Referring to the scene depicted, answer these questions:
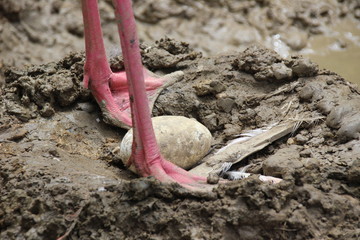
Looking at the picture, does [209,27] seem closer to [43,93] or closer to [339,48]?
[339,48]

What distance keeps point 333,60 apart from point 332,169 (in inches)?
94.2

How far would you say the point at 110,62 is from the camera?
295 centimetres

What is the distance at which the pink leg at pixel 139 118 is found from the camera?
2.12 metres

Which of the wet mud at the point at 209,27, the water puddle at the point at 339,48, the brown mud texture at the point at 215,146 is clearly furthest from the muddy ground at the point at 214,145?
the water puddle at the point at 339,48

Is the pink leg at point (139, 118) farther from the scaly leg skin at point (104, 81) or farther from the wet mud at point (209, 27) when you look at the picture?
the wet mud at point (209, 27)

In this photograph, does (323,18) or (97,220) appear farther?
(323,18)

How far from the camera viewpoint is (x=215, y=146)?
8.57ft

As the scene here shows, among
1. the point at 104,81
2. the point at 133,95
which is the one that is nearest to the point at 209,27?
the point at 104,81

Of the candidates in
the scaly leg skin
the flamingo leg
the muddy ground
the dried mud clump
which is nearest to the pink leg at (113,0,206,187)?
the flamingo leg

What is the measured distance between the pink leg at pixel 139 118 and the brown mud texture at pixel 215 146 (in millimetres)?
134

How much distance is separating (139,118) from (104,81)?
625 mm

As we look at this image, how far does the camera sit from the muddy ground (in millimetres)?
1942

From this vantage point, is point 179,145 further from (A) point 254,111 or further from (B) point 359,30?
(B) point 359,30

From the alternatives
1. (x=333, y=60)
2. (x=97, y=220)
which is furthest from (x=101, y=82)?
(x=333, y=60)
